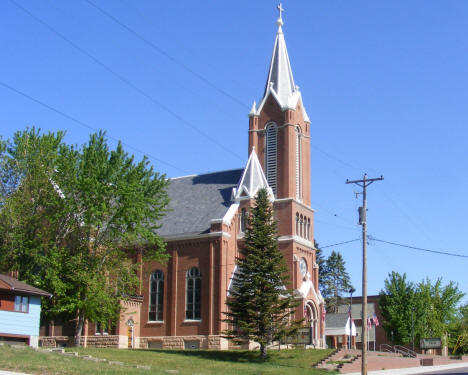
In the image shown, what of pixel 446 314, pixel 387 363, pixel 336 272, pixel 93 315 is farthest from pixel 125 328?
pixel 336 272

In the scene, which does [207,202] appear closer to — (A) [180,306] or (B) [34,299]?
(A) [180,306]

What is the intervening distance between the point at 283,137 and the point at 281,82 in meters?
6.28

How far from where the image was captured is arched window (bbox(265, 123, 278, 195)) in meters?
54.9

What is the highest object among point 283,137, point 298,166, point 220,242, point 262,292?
point 283,137

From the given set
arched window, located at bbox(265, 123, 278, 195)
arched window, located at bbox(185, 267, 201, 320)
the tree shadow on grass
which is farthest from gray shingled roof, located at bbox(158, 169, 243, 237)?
the tree shadow on grass

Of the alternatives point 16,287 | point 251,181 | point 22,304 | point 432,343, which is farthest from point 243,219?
point 16,287

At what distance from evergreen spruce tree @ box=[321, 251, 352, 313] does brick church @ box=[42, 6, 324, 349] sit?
48623mm

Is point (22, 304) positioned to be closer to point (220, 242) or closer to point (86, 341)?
point (86, 341)

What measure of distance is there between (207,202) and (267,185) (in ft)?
17.9

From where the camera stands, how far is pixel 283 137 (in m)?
55.5

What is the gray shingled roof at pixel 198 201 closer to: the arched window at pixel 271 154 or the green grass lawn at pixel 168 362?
the arched window at pixel 271 154

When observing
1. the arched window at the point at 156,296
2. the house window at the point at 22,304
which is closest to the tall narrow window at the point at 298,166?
the arched window at the point at 156,296

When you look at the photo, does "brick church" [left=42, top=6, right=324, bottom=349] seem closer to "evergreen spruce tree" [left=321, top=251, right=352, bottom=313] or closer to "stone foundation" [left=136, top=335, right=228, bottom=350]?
"stone foundation" [left=136, top=335, right=228, bottom=350]

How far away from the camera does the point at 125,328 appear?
50094mm
